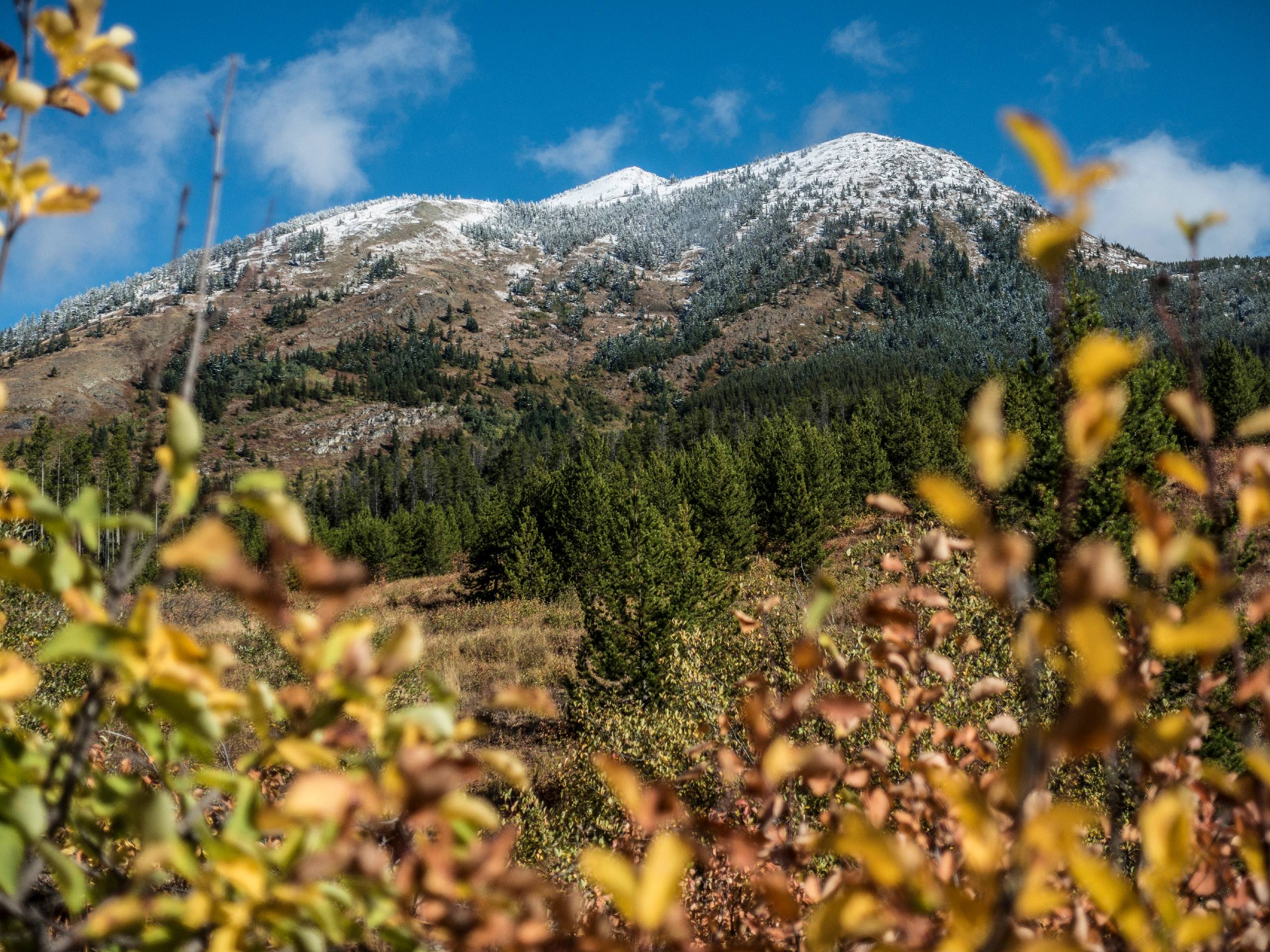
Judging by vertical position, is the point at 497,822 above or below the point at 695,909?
above

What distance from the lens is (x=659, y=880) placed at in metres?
0.47

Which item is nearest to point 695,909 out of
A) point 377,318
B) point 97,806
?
point 97,806

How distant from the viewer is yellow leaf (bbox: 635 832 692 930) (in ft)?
1.52

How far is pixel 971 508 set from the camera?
1.43 ft

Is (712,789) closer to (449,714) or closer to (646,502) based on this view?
(449,714)

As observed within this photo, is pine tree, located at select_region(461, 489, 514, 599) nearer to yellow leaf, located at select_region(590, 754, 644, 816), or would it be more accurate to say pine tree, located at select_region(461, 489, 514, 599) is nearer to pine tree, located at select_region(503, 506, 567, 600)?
pine tree, located at select_region(503, 506, 567, 600)

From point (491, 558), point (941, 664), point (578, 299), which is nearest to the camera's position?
point (941, 664)

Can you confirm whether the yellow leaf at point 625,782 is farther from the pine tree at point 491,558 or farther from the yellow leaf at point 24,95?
the pine tree at point 491,558

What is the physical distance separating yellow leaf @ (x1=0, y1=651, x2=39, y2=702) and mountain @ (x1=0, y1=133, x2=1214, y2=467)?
3262 inches

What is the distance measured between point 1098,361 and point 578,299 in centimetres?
15671

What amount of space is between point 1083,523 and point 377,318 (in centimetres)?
13612

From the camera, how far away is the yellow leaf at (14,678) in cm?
55

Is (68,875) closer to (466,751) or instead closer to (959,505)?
(466,751)

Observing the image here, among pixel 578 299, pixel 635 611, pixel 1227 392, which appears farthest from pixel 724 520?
pixel 578 299
